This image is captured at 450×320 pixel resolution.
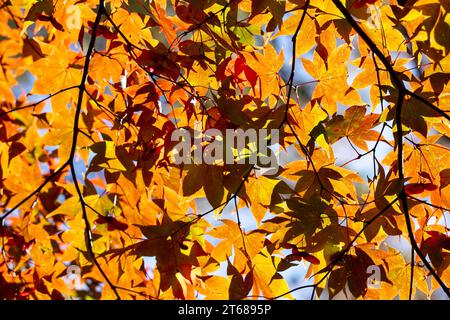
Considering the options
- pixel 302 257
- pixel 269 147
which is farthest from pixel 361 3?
pixel 302 257

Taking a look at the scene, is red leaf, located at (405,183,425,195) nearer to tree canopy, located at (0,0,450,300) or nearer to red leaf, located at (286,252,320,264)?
tree canopy, located at (0,0,450,300)

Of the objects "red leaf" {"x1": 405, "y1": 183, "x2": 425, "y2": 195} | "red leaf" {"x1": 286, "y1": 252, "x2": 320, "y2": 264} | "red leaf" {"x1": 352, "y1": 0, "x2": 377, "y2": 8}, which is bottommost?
"red leaf" {"x1": 286, "y1": 252, "x2": 320, "y2": 264}

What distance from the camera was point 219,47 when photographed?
1193 millimetres

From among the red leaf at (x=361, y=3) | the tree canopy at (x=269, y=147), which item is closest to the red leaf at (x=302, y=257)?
the tree canopy at (x=269, y=147)

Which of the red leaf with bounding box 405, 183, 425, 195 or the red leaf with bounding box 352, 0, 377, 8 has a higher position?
the red leaf with bounding box 352, 0, 377, 8

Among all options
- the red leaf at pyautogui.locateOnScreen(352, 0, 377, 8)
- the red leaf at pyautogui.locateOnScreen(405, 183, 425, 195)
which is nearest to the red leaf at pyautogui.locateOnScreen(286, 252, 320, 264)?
the red leaf at pyautogui.locateOnScreen(405, 183, 425, 195)

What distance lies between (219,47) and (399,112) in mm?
430

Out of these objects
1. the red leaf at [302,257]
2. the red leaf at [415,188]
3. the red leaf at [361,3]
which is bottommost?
the red leaf at [302,257]

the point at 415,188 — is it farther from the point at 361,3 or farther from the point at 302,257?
the point at 361,3

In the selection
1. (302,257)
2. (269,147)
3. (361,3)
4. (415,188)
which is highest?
(361,3)

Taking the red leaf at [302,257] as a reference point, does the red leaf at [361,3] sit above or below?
above

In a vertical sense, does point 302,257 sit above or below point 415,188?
below

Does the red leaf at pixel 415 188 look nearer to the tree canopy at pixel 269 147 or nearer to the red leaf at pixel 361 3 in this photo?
the tree canopy at pixel 269 147
